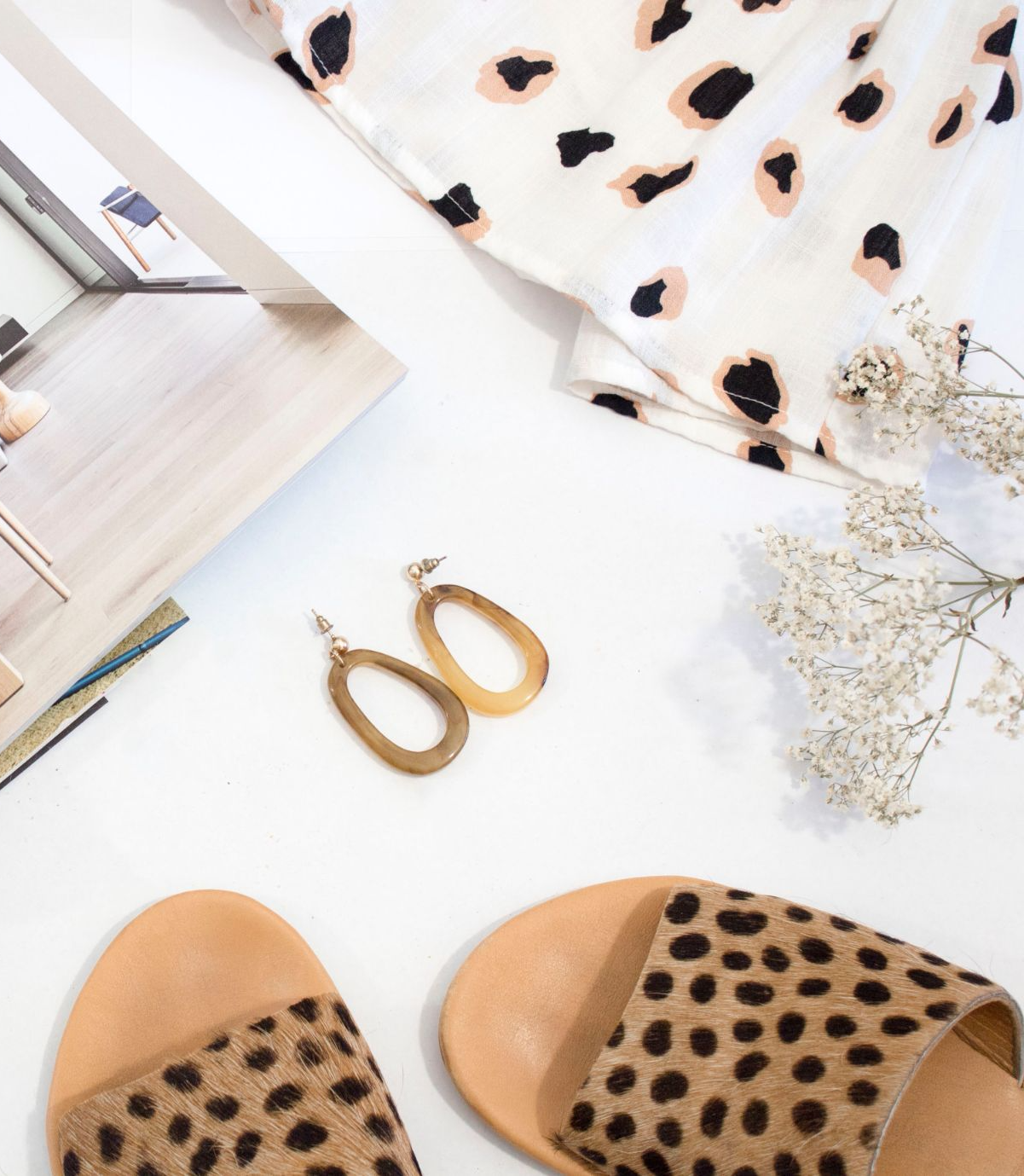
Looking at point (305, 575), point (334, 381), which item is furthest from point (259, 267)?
point (305, 575)

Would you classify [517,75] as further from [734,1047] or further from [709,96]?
[734,1047]

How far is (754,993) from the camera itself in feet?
2.20

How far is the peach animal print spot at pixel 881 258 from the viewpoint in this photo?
841 mm

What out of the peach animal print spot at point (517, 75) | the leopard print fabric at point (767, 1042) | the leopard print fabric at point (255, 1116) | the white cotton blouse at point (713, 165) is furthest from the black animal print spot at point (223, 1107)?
the peach animal print spot at point (517, 75)

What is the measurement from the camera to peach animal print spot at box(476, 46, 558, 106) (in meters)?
0.93

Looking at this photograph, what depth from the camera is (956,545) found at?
831mm

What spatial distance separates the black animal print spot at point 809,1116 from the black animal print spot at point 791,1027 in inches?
1.4

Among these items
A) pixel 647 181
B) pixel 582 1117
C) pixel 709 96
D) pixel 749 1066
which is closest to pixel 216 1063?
pixel 582 1117

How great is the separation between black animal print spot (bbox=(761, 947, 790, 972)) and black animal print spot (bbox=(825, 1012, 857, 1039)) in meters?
0.04

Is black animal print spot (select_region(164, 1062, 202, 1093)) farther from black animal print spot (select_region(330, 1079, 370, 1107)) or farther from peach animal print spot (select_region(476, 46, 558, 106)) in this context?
peach animal print spot (select_region(476, 46, 558, 106))

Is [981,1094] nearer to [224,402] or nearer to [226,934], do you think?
[226,934]

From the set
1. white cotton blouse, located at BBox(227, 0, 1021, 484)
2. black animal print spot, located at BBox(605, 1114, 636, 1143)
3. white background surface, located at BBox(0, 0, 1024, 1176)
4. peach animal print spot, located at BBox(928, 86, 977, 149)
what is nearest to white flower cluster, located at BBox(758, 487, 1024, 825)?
white background surface, located at BBox(0, 0, 1024, 1176)

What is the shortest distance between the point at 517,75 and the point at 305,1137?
2.87ft

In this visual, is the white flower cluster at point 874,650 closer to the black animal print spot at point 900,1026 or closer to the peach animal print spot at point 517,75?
the black animal print spot at point 900,1026
